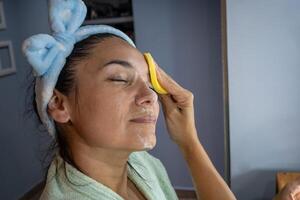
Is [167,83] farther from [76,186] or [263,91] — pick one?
[263,91]

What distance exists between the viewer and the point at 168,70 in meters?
2.41

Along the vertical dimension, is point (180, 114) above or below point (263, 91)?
above

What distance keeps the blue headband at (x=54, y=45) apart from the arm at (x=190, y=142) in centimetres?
28

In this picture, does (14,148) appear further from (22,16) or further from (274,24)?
(274,24)

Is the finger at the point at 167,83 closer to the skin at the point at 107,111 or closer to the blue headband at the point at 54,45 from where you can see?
the skin at the point at 107,111

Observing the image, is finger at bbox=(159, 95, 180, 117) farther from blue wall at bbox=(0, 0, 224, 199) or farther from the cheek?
blue wall at bbox=(0, 0, 224, 199)

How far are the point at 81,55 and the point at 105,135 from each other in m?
0.18

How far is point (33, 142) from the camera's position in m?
2.79

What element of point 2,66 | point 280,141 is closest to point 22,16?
point 2,66

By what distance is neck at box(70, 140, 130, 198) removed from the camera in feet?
2.48

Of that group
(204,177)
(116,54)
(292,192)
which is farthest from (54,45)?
(292,192)

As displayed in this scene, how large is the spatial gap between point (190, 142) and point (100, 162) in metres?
0.27

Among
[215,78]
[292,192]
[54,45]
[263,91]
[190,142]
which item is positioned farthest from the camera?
[215,78]

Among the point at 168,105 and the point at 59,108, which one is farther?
the point at 168,105
